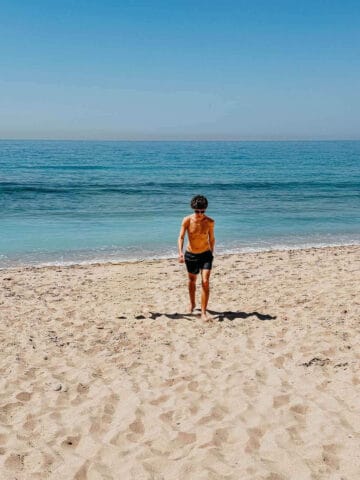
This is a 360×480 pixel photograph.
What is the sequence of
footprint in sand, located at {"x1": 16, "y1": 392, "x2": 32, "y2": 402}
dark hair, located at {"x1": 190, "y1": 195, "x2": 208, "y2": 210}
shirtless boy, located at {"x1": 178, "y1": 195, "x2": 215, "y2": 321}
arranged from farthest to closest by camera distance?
shirtless boy, located at {"x1": 178, "y1": 195, "x2": 215, "y2": 321} < dark hair, located at {"x1": 190, "y1": 195, "x2": 208, "y2": 210} < footprint in sand, located at {"x1": 16, "y1": 392, "x2": 32, "y2": 402}

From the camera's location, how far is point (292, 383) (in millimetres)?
4996

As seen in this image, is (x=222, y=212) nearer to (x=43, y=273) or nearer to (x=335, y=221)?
(x=335, y=221)

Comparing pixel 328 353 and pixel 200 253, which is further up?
pixel 200 253

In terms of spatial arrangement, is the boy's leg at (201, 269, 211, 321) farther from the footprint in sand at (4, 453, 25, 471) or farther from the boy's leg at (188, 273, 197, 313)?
the footprint in sand at (4, 453, 25, 471)

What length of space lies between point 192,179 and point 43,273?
27.9 meters

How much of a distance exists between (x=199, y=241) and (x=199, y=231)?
0.16 metres

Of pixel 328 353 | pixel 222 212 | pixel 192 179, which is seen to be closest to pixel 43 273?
pixel 328 353

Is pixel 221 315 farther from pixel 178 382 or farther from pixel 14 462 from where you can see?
pixel 14 462

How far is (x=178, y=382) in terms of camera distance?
511 cm

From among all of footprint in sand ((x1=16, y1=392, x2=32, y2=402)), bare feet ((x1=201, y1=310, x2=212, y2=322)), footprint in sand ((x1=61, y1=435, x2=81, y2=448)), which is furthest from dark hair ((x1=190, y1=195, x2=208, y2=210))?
footprint in sand ((x1=61, y1=435, x2=81, y2=448))

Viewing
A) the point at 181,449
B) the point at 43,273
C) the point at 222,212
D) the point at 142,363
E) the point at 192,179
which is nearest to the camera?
the point at 181,449

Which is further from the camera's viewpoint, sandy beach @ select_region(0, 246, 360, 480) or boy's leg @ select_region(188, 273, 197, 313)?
boy's leg @ select_region(188, 273, 197, 313)

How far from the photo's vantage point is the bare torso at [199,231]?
6887 mm

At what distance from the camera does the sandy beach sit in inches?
145
